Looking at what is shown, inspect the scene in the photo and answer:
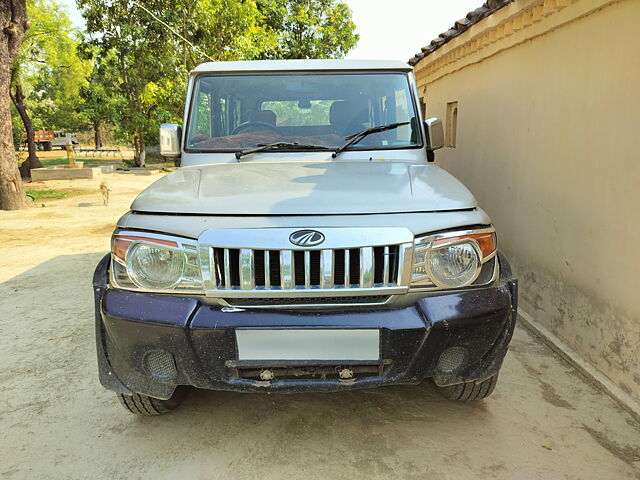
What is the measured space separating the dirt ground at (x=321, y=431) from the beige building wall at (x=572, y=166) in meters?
0.43

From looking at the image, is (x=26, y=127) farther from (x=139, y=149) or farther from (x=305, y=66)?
(x=305, y=66)

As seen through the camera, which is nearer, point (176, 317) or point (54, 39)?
point (176, 317)

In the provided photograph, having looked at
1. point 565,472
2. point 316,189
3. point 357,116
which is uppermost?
point 357,116

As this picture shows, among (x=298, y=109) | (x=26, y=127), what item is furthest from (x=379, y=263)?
(x=26, y=127)

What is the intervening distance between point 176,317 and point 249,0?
17964mm

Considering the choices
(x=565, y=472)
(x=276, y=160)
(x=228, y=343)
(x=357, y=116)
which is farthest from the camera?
(x=357, y=116)

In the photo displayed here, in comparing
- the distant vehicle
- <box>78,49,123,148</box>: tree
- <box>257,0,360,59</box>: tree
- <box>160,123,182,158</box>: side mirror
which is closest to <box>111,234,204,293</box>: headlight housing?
<box>160,123,182,158</box>: side mirror

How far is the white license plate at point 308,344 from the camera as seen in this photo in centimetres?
216

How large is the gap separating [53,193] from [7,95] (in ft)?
14.4

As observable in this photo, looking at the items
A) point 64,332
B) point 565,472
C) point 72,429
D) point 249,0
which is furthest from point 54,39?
point 565,472

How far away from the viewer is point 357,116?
3473 millimetres

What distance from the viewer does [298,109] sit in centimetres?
354

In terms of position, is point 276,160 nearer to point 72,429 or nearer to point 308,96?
point 308,96

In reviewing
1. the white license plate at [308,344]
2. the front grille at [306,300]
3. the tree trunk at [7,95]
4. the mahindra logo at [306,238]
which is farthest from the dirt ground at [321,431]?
the tree trunk at [7,95]
